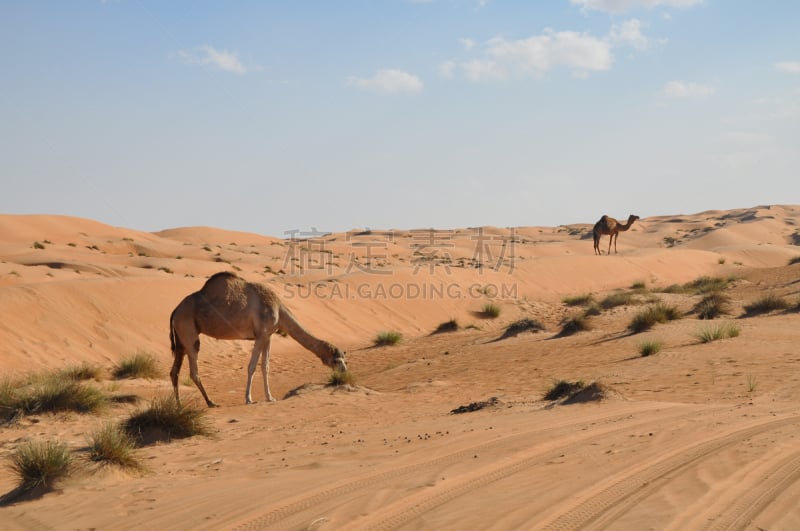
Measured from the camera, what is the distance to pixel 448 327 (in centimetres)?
2533

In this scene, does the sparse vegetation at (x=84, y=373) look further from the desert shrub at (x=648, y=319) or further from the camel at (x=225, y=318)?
the desert shrub at (x=648, y=319)

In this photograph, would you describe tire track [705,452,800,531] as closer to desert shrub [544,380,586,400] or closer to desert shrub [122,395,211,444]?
desert shrub [544,380,586,400]

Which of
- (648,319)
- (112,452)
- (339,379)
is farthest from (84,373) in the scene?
(648,319)

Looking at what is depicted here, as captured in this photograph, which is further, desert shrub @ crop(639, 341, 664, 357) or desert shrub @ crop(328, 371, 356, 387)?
desert shrub @ crop(639, 341, 664, 357)

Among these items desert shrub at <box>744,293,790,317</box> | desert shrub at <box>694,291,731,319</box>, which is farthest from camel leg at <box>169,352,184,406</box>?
desert shrub at <box>744,293,790,317</box>


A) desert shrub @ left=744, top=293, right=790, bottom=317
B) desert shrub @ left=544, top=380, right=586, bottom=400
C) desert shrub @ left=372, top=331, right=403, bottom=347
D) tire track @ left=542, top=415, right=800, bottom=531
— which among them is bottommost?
desert shrub @ left=372, top=331, right=403, bottom=347

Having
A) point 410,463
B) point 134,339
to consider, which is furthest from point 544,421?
point 134,339

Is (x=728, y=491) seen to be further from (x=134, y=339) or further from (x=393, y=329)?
(x=393, y=329)

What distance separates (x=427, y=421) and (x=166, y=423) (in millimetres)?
3384

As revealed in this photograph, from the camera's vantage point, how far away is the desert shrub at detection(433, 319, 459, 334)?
82.2 feet

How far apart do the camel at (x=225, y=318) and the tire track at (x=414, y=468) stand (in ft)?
19.9

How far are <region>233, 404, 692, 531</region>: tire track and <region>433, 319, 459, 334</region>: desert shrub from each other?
620 inches

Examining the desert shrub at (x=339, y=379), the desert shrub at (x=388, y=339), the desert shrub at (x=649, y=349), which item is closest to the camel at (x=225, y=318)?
the desert shrub at (x=339, y=379)

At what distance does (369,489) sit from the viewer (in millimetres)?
5781
